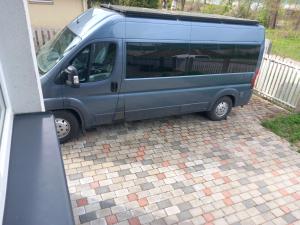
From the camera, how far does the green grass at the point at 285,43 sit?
1266cm

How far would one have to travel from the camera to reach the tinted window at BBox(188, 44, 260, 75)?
5070 mm

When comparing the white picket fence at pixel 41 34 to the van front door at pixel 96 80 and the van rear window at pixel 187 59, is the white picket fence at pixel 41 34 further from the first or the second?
the van rear window at pixel 187 59

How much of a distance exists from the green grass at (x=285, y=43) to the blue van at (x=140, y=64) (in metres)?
8.35

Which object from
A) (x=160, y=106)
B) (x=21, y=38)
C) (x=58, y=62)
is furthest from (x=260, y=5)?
(x=21, y=38)

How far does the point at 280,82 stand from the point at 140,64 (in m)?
4.74

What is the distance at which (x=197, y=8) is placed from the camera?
19.3 m

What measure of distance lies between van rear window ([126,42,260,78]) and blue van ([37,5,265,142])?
18 mm

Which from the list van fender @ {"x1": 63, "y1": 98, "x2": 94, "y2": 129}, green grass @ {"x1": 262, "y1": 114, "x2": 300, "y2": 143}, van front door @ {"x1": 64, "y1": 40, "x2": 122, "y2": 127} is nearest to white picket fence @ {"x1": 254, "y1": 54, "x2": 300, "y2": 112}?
green grass @ {"x1": 262, "y1": 114, "x2": 300, "y2": 143}

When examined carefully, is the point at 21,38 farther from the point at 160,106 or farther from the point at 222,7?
the point at 222,7

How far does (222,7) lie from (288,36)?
4964 millimetres

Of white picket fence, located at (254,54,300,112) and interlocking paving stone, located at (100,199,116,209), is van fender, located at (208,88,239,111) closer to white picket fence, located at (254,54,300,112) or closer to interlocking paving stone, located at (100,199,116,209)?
white picket fence, located at (254,54,300,112)

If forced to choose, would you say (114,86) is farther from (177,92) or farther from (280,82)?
(280,82)

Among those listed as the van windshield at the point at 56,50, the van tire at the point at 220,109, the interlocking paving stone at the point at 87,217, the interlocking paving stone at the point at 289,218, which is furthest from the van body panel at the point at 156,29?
the interlocking paving stone at the point at 289,218

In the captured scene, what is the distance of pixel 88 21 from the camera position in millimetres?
4426
